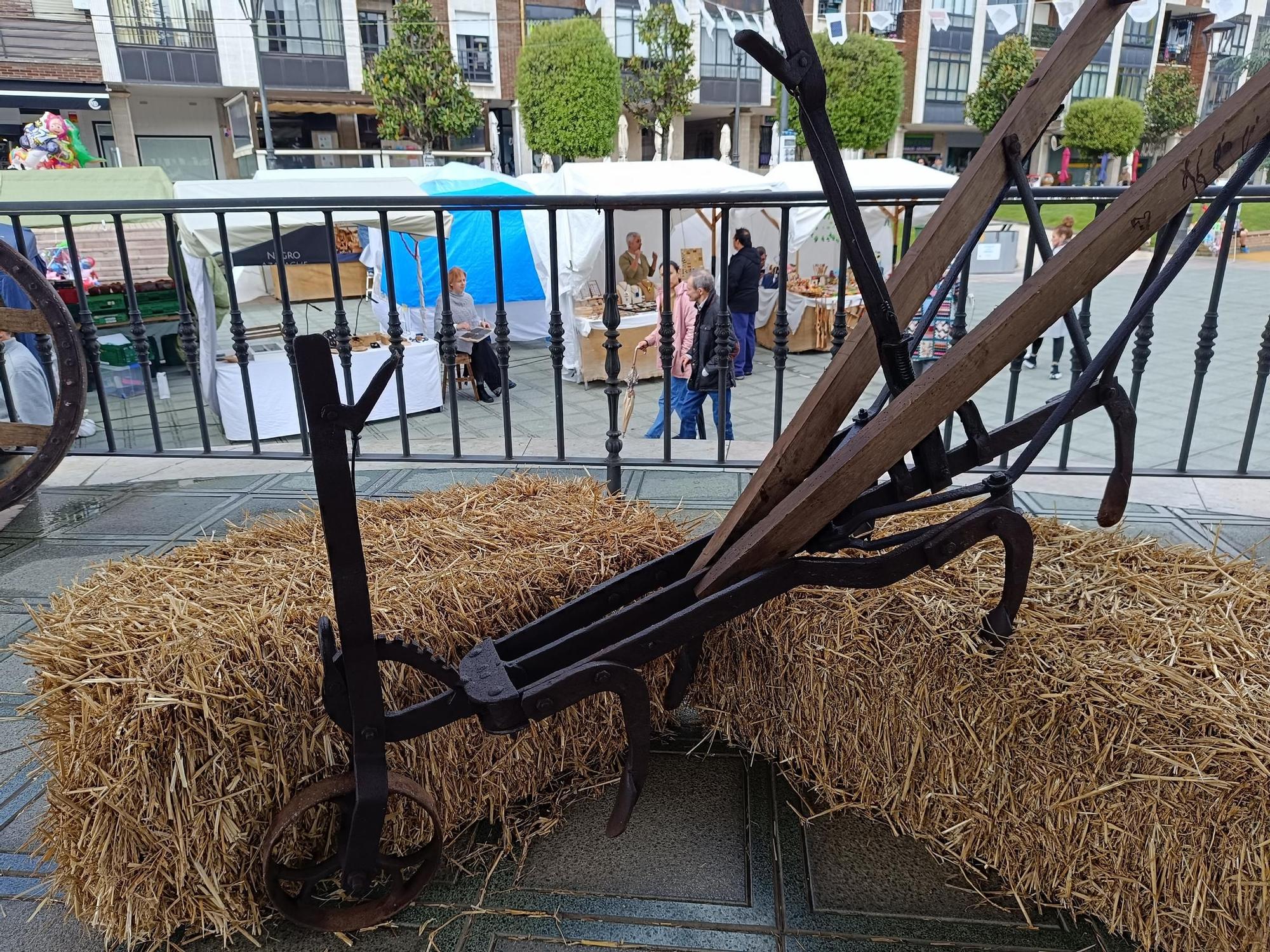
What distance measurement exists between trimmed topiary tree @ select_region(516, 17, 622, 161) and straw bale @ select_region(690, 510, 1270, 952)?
29.8m

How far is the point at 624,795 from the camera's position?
5.65 ft

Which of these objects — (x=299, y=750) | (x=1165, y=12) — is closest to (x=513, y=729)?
(x=299, y=750)

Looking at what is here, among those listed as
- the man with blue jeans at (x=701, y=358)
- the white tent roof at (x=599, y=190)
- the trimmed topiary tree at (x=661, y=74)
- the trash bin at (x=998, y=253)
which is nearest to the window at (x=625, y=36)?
the trimmed topiary tree at (x=661, y=74)

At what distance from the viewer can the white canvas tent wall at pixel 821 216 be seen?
1395cm

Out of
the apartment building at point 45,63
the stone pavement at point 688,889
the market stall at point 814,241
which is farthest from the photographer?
the apartment building at point 45,63

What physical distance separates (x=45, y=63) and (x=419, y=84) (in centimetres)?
1329

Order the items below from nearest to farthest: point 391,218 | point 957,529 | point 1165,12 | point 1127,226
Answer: point 1127,226 < point 957,529 < point 391,218 < point 1165,12

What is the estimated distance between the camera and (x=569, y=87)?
1139 inches

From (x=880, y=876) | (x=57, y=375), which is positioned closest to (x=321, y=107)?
(x=57, y=375)

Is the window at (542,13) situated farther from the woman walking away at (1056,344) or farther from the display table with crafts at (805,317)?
the woman walking away at (1056,344)

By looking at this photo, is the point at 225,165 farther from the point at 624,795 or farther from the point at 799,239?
the point at 624,795

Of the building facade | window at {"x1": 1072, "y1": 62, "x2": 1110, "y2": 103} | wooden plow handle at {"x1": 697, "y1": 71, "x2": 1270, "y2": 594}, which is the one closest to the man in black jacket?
wooden plow handle at {"x1": 697, "y1": 71, "x2": 1270, "y2": 594}

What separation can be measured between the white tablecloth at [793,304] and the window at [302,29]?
92.6 feet

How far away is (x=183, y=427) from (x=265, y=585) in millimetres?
8104
